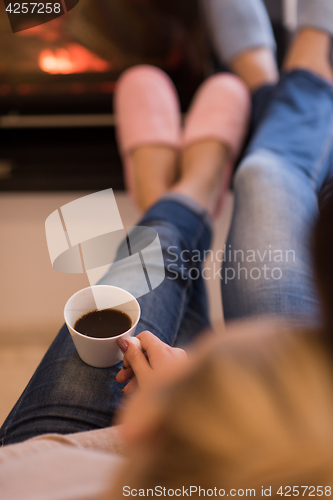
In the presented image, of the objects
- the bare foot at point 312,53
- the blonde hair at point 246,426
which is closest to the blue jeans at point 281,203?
the bare foot at point 312,53

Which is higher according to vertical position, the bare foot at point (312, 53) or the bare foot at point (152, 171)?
the bare foot at point (312, 53)

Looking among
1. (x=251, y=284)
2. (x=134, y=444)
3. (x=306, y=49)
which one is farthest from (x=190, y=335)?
(x=306, y=49)

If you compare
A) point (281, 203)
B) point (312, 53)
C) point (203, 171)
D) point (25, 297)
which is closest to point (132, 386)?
point (25, 297)

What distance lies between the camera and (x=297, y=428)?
16 centimetres

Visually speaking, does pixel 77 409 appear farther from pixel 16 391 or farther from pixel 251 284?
pixel 251 284

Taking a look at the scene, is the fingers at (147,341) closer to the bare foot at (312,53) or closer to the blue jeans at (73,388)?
the blue jeans at (73,388)

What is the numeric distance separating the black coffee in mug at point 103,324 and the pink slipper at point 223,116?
48 cm

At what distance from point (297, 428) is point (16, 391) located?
0.98ft

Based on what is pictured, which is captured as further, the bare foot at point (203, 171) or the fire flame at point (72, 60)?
the bare foot at point (203, 171)

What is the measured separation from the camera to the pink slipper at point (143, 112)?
79 cm

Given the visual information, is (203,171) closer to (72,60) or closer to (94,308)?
(72,60)

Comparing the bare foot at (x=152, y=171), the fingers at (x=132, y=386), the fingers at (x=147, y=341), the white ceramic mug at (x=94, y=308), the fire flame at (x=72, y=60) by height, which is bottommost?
the bare foot at (x=152, y=171)

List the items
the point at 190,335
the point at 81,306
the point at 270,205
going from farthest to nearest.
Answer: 1. the point at 270,205
2. the point at 190,335
3. the point at 81,306

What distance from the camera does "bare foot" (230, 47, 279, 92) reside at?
2.69 feet
